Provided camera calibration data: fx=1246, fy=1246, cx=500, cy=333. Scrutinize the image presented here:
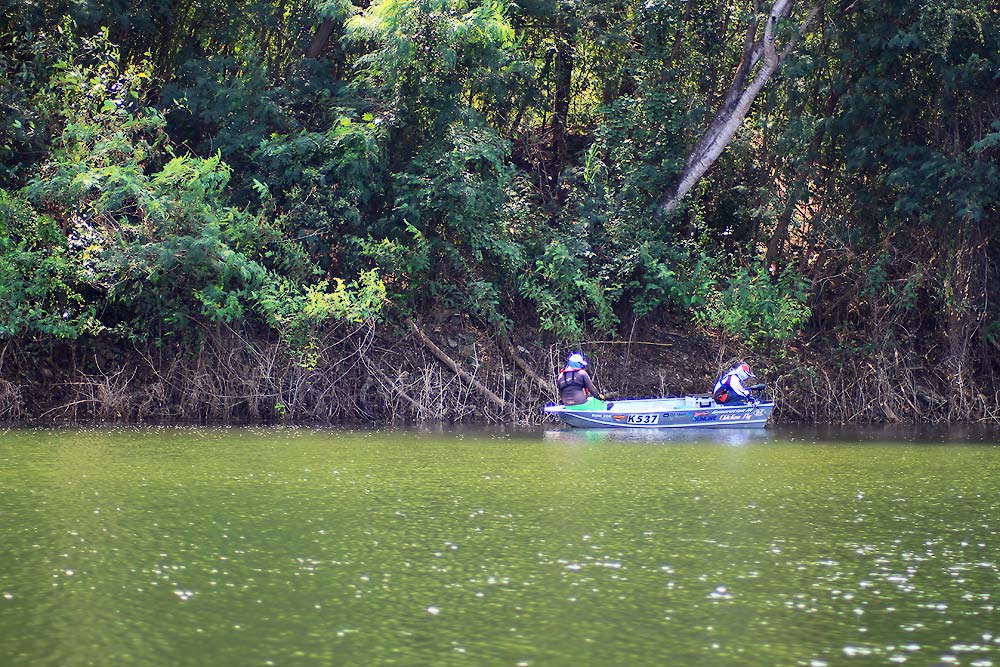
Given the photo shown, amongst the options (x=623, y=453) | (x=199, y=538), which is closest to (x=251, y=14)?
(x=623, y=453)

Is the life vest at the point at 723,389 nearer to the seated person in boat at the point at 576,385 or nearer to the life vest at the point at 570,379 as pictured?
the seated person in boat at the point at 576,385

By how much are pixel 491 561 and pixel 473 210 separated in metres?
11.7

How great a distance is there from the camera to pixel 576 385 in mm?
17438

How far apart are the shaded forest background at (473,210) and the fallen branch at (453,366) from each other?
0.16 ft

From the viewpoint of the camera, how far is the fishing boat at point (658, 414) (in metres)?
17.2

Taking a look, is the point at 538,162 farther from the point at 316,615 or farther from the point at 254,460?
the point at 316,615

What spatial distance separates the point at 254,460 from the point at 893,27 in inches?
448

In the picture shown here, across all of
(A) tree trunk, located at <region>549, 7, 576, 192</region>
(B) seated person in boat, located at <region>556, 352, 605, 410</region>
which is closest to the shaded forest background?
(A) tree trunk, located at <region>549, 7, 576, 192</region>

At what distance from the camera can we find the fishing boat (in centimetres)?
1722

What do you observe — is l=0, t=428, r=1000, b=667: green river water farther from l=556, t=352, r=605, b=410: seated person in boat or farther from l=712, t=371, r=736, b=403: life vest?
l=712, t=371, r=736, b=403: life vest

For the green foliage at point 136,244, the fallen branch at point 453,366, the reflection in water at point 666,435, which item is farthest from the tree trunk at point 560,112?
the reflection in water at point 666,435

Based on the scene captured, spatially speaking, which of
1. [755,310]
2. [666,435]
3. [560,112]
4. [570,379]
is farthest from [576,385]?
[560,112]

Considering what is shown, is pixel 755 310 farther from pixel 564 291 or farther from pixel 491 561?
pixel 491 561

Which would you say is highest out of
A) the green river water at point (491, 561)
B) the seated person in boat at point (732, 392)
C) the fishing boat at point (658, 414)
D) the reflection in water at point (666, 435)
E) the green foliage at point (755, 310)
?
the green foliage at point (755, 310)
